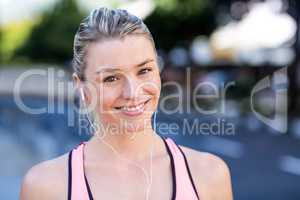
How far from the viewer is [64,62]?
33.3 meters

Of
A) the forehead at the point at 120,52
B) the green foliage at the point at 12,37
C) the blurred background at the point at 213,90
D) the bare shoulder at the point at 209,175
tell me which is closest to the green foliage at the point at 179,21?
the blurred background at the point at 213,90

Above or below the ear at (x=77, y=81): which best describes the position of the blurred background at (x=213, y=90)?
below

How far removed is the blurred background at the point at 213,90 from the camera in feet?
32.6

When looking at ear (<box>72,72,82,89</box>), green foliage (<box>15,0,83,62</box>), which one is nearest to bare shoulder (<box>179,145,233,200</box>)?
ear (<box>72,72,82,89</box>)

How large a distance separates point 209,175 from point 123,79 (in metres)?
0.39

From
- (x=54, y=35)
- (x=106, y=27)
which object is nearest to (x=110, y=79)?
(x=106, y=27)

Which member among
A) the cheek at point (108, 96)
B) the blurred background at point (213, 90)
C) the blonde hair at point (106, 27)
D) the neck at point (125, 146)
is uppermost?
the blonde hair at point (106, 27)

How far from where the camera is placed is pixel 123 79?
5.79 feet

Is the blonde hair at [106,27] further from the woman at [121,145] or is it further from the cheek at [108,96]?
the cheek at [108,96]

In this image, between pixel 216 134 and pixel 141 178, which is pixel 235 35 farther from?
pixel 141 178

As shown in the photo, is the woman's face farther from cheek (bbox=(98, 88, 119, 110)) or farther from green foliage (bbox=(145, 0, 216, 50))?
green foliage (bbox=(145, 0, 216, 50))

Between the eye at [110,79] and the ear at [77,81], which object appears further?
the ear at [77,81]

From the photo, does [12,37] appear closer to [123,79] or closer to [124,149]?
[124,149]

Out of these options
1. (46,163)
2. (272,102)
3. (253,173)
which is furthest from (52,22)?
(46,163)
